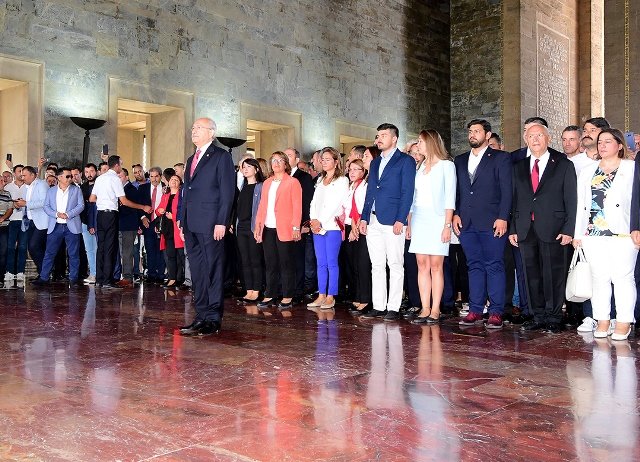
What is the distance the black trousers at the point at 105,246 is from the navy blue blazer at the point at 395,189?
4065 mm

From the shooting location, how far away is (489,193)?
586cm

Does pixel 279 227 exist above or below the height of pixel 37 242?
above

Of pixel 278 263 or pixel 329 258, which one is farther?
pixel 278 263

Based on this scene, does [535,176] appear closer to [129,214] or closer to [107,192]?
[107,192]

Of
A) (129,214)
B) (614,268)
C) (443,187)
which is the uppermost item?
(443,187)

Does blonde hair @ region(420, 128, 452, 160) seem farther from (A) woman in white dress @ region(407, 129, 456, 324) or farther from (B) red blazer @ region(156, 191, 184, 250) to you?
(B) red blazer @ region(156, 191, 184, 250)

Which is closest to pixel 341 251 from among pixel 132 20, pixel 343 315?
pixel 343 315

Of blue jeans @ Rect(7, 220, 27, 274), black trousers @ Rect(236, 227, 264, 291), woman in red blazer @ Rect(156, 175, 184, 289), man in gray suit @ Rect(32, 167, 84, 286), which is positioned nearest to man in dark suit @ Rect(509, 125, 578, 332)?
black trousers @ Rect(236, 227, 264, 291)

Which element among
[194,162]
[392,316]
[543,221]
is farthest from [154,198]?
[543,221]

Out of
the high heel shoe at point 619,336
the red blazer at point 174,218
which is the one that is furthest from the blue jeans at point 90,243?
the high heel shoe at point 619,336

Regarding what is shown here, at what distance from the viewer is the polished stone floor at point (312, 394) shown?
2617 mm

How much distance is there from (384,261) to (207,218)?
172cm

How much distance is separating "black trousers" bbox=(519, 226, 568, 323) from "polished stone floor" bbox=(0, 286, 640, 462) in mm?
335

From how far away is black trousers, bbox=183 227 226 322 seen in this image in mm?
5504
